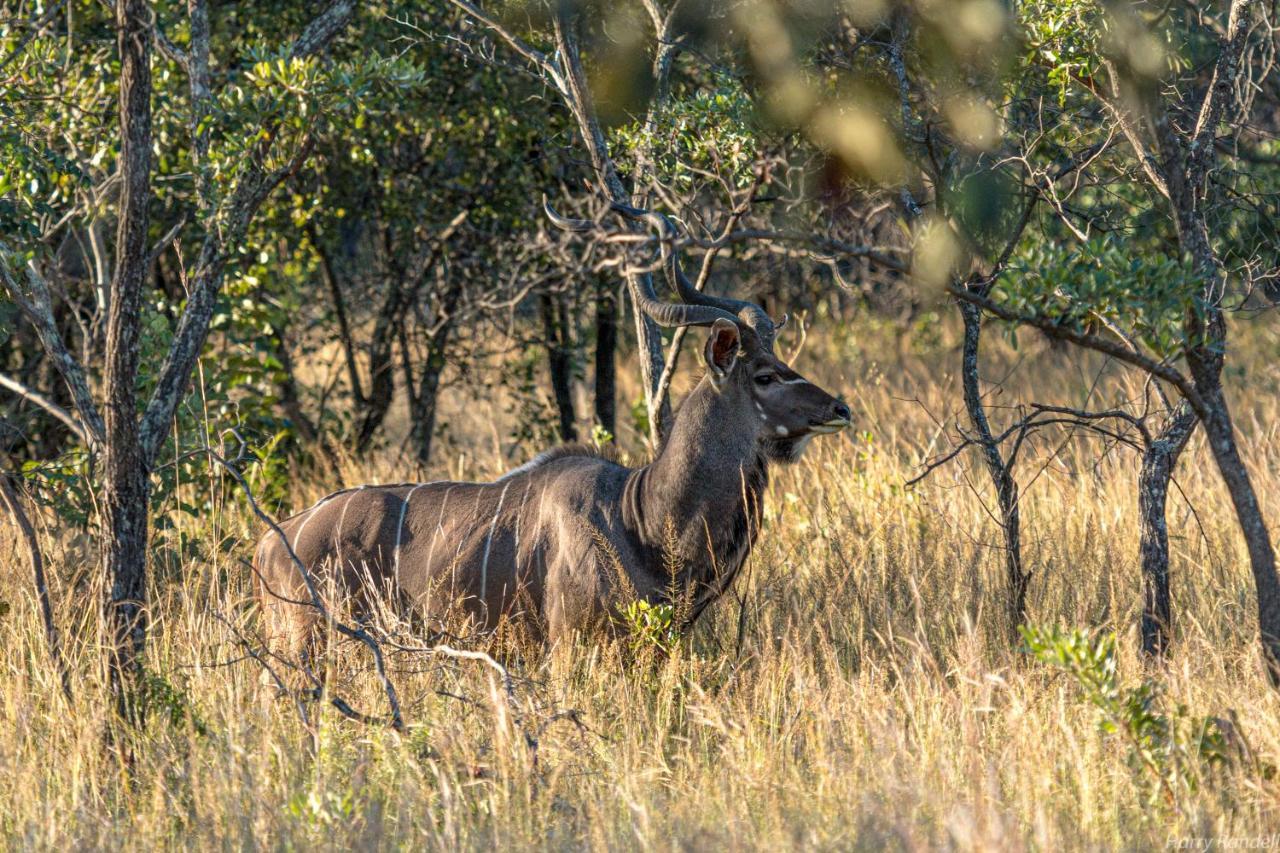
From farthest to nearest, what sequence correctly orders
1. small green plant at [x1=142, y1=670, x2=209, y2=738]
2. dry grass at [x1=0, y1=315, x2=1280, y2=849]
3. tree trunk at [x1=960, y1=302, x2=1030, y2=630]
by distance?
tree trunk at [x1=960, y1=302, x2=1030, y2=630] < small green plant at [x1=142, y1=670, x2=209, y2=738] < dry grass at [x1=0, y1=315, x2=1280, y2=849]

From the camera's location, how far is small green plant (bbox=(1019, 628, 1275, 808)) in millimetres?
3475

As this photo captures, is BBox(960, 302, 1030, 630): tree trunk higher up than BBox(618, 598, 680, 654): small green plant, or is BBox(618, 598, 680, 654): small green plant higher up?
BBox(960, 302, 1030, 630): tree trunk

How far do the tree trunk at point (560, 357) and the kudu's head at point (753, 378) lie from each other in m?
3.52

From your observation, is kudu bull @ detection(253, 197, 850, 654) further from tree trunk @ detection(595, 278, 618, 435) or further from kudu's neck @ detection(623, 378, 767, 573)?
tree trunk @ detection(595, 278, 618, 435)

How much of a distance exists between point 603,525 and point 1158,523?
186 cm

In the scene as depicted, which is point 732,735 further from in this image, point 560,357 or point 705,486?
point 560,357

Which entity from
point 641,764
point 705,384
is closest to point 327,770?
point 641,764

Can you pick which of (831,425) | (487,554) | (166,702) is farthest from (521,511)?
(166,702)

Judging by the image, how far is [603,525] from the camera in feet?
16.5

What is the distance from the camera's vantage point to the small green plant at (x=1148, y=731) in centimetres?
347

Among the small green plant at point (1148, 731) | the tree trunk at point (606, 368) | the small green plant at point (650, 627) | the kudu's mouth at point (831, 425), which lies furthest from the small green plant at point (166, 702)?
the tree trunk at point (606, 368)

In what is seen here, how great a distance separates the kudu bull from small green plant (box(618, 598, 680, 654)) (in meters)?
0.11

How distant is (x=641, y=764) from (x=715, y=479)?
131 cm

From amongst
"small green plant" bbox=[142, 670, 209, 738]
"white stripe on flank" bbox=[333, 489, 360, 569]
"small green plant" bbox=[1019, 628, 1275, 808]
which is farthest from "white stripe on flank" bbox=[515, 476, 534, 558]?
"small green plant" bbox=[1019, 628, 1275, 808]
